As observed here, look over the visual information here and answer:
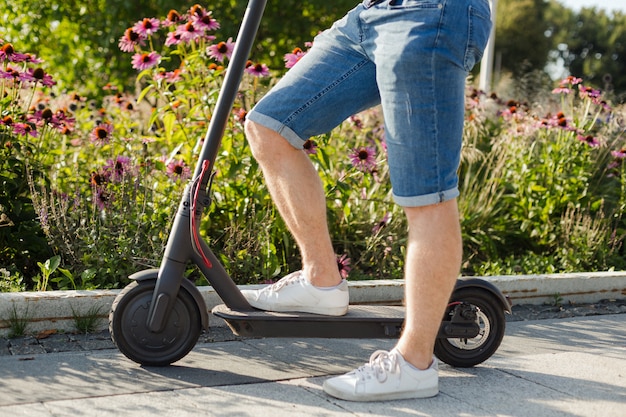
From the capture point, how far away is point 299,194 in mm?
2963

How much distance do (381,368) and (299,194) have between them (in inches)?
25.2

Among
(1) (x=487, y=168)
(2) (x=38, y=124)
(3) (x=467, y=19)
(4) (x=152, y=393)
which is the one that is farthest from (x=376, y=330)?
(1) (x=487, y=168)

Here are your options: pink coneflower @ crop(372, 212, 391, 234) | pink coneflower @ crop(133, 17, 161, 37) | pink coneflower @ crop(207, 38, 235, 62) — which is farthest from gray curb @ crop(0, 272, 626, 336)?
pink coneflower @ crop(133, 17, 161, 37)

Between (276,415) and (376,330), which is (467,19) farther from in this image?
(276,415)

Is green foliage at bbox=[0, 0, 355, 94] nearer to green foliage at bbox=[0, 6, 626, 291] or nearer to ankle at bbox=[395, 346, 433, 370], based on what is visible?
green foliage at bbox=[0, 6, 626, 291]

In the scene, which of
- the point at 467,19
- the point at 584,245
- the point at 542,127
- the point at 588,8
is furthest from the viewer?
the point at 588,8

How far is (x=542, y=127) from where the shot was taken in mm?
5797

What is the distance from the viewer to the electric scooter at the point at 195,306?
2.97m

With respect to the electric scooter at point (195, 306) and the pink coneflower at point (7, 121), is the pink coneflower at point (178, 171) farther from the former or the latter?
the electric scooter at point (195, 306)

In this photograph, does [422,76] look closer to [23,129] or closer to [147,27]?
[23,129]

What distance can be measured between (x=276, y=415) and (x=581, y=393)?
107 centimetres

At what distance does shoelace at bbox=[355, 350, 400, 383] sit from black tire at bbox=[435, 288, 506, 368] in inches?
16.9

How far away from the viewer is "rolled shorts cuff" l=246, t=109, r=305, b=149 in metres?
2.89

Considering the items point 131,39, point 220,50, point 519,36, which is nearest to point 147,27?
point 131,39
